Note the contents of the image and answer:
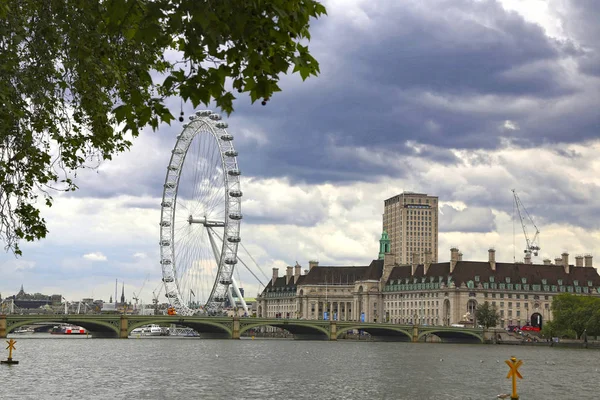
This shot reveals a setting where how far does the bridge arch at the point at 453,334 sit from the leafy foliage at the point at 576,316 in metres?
14.1

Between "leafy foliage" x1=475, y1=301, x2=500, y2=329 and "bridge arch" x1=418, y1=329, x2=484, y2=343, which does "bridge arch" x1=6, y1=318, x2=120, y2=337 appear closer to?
"bridge arch" x1=418, y1=329, x2=484, y2=343

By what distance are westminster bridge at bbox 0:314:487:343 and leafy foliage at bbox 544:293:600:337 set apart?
1511cm

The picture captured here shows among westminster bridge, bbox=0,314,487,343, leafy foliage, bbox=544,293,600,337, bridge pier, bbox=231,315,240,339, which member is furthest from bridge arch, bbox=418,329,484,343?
bridge pier, bbox=231,315,240,339

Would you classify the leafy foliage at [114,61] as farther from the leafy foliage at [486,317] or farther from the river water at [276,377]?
the leafy foliage at [486,317]

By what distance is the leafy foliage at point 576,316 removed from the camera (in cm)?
14812

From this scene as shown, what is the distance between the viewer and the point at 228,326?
147 m

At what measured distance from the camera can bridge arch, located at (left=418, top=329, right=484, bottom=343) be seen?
160125 millimetres

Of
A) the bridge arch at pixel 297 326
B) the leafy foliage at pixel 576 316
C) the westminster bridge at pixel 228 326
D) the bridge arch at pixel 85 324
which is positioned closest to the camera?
the bridge arch at pixel 85 324

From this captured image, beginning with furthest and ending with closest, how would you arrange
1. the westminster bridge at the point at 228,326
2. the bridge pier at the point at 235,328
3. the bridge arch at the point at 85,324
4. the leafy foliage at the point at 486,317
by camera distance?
the leafy foliage at the point at 486,317
the bridge pier at the point at 235,328
the westminster bridge at the point at 228,326
the bridge arch at the point at 85,324

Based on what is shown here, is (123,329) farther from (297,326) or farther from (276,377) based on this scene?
(276,377)

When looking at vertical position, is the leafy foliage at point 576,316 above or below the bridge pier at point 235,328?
above

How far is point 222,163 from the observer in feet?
397

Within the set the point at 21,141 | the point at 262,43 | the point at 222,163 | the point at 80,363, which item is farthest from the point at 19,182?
the point at 222,163

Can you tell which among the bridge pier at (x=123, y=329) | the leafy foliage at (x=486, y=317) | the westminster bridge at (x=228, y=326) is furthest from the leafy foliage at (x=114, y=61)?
the leafy foliage at (x=486, y=317)
